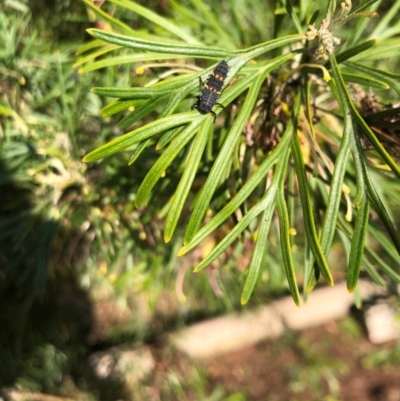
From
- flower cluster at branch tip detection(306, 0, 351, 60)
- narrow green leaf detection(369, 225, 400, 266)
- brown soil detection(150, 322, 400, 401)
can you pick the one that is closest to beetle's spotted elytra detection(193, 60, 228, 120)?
flower cluster at branch tip detection(306, 0, 351, 60)

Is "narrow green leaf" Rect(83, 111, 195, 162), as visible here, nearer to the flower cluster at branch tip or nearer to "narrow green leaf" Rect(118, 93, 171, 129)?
"narrow green leaf" Rect(118, 93, 171, 129)

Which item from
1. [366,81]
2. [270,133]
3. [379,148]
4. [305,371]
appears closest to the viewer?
[379,148]

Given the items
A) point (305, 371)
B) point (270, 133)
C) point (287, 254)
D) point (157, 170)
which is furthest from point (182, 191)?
point (305, 371)

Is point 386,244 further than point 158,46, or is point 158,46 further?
point 386,244

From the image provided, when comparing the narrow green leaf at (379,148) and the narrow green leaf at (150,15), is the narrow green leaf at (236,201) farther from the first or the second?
the narrow green leaf at (150,15)

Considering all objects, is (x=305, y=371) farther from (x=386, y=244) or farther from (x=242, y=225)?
(x=242, y=225)

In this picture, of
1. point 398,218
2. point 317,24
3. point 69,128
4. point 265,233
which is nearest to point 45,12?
point 69,128
